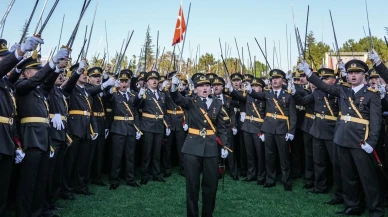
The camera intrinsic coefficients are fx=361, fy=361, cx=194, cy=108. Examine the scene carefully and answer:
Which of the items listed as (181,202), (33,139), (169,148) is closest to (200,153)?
(181,202)

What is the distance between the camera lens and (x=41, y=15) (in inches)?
187

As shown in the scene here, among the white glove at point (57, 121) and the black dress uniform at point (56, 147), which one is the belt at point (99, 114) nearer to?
the black dress uniform at point (56, 147)

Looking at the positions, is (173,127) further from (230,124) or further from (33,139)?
(33,139)

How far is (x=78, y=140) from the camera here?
7145 mm

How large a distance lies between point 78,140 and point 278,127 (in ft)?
14.4

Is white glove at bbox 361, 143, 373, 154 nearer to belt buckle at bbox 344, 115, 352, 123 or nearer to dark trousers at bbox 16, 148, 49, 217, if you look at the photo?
belt buckle at bbox 344, 115, 352, 123

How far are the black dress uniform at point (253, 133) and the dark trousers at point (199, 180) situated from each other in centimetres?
343

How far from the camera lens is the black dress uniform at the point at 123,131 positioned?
8.09m

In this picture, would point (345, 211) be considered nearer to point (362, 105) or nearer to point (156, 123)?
point (362, 105)

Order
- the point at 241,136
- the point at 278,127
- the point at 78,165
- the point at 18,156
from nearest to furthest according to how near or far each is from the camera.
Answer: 1. the point at 18,156
2. the point at 78,165
3. the point at 278,127
4. the point at 241,136

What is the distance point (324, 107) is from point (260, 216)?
3020 mm

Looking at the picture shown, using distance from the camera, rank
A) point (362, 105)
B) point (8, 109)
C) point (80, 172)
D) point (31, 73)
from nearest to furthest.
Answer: point (8, 109)
point (31, 73)
point (362, 105)
point (80, 172)

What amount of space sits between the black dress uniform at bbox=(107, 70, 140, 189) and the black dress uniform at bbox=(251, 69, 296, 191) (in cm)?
308

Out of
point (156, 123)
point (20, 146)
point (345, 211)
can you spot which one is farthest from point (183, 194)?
point (20, 146)
